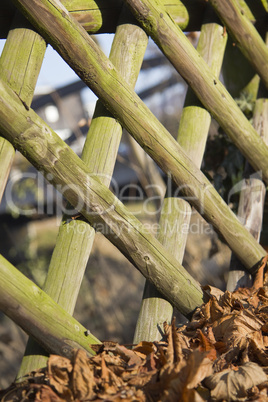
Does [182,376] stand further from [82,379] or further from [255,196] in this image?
[255,196]

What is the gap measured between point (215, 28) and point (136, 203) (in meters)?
3.57

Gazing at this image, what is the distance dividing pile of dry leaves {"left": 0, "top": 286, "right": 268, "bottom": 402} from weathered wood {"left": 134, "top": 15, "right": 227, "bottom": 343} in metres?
0.28

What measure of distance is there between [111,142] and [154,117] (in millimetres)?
231

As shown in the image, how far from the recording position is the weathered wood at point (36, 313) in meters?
1.27

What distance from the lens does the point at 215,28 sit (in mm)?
2158

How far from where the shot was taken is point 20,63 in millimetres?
1424

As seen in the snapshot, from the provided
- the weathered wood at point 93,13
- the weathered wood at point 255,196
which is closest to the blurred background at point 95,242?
the weathered wood at point 255,196

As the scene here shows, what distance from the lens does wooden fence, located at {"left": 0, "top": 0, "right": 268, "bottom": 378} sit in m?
1.37

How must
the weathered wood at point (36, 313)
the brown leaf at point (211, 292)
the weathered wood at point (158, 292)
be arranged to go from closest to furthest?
the weathered wood at point (36, 313), the weathered wood at point (158, 292), the brown leaf at point (211, 292)

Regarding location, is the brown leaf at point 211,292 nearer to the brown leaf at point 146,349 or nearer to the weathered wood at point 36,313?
the brown leaf at point 146,349

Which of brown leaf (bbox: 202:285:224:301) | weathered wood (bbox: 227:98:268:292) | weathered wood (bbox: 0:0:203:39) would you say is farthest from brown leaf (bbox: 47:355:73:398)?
weathered wood (bbox: 227:98:268:292)

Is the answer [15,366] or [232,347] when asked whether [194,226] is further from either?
[232,347]

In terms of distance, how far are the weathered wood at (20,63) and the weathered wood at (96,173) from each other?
0.30m

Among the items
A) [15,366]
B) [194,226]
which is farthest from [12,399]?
[194,226]
